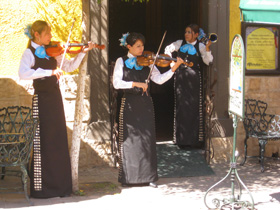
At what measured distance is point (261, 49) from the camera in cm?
892

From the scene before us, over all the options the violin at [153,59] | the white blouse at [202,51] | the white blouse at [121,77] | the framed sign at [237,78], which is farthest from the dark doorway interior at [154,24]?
the framed sign at [237,78]

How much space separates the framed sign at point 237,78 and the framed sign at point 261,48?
2.74 meters

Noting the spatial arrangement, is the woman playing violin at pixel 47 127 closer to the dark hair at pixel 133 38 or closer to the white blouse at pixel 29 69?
the white blouse at pixel 29 69

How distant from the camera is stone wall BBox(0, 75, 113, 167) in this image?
305 inches

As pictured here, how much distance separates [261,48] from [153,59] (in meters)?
2.77

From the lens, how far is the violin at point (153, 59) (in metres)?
6.78

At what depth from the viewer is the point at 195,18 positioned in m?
9.33

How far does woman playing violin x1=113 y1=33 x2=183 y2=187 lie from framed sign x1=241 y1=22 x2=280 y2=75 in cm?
227

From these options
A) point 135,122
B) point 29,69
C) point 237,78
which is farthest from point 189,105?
point 29,69

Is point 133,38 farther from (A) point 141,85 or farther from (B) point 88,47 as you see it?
(B) point 88,47

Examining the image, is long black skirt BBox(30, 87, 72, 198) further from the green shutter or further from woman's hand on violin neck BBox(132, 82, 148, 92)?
the green shutter

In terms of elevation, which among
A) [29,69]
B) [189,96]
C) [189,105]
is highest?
[29,69]

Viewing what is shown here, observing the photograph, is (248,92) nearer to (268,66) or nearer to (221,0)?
(268,66)

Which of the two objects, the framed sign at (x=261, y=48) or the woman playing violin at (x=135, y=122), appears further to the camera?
the framed sign at (x=261, y=48)
